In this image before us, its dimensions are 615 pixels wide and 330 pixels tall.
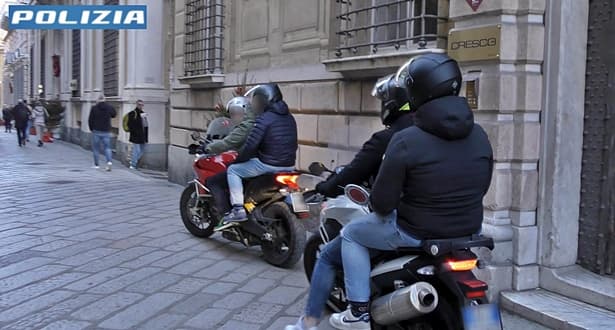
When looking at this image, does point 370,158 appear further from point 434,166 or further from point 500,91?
point 500,91

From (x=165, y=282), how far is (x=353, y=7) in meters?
3.88

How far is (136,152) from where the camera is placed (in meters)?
15.9

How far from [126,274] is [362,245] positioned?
3.15 m

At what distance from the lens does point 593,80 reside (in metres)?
4.93

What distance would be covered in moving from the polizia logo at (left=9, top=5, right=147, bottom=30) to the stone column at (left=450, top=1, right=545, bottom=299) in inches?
311

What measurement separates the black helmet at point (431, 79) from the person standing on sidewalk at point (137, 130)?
13.1 metres

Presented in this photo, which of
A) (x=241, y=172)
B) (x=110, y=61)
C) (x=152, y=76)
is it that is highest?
(x=110, y=61)

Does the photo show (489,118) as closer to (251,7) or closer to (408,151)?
(408,151)

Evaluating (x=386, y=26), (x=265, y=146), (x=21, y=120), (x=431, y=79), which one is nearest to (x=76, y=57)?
(x=21, y=120)

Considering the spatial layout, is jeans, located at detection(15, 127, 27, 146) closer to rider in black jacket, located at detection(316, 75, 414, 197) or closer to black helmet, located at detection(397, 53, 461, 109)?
rider in black jacket, located at detection(316, 75, 414, 197)

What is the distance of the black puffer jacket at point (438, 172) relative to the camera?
3.13 metres

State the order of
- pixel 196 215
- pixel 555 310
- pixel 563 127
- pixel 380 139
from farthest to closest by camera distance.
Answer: pixel 196 215
pixel 563 127
pixel 555 310
pixel 380 139

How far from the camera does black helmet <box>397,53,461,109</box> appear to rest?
125 inches

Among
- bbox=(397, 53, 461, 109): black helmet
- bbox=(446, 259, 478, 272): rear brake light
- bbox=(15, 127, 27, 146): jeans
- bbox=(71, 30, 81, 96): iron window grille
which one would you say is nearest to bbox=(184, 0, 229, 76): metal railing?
bbox=(397, 53, 461, 109): black helmet
